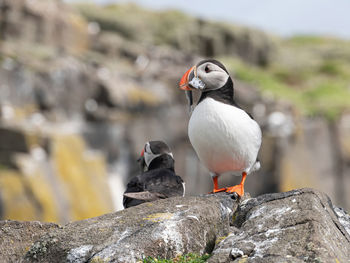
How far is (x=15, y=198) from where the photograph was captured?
15.6 metres

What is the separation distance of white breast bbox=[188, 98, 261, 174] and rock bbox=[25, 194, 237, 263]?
0.60 meters

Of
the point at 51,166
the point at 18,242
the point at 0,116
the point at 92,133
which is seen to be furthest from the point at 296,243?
the point at 92,133

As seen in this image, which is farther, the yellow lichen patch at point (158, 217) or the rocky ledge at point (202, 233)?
the yellow lichen patch at point (158, 217)

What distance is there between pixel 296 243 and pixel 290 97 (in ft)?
79.6

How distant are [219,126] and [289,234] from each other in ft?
5.18

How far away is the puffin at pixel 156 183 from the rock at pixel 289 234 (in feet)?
3.90

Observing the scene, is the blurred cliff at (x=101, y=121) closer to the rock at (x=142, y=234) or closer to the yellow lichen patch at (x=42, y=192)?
the yellow lichen patch at (x=42, y=192)

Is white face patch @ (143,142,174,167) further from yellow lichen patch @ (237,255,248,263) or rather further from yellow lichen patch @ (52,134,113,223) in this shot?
yellow lichen patch @ (52,134,113,223)

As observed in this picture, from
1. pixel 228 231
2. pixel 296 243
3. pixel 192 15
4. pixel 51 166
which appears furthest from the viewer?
pixel 192 15

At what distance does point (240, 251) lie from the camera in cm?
427

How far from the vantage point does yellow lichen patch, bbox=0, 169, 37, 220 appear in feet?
50.6

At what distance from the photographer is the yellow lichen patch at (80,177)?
58.0 ft

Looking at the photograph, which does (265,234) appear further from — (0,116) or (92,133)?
(92,133)

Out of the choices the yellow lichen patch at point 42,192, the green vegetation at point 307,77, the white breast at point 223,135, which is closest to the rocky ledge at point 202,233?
the white breast at point 223,135
